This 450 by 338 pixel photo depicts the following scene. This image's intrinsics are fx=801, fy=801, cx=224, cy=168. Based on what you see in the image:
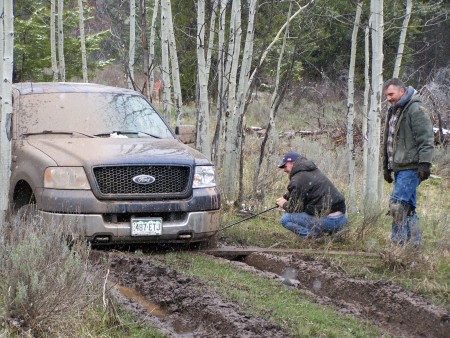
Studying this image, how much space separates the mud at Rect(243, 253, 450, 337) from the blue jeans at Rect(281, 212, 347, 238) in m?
0.68

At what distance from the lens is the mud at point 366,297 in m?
6.26

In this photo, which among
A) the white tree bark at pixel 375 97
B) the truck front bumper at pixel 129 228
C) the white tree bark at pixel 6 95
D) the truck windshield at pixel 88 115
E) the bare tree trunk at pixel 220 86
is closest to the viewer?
the white tree bark at pixel 6 95

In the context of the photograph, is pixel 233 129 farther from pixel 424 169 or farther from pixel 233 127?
pixel 424 169

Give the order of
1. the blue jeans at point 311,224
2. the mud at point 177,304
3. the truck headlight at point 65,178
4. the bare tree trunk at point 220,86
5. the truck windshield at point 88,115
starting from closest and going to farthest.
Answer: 1. the mud at point 177,304
2. the truck headlight at point 65,178
3. the truck windshield at point 88,115
4. the blue jeans at point 311,224
5. the bare tree trunk at point 220,86

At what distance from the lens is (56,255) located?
5.52 meters

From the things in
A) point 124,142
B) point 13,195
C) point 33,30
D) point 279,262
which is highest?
point 33,30

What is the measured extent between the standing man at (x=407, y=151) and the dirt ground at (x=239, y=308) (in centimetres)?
105

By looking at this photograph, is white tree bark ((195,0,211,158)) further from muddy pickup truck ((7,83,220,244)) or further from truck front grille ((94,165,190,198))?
truck front grille ((94,165,190,198))

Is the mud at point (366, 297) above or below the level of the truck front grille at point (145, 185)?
below

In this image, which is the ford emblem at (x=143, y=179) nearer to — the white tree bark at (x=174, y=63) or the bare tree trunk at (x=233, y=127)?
the bare tree trunk at (x=233, y=127)

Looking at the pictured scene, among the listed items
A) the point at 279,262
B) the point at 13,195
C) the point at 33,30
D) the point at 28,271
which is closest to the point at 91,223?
the point at 13,195

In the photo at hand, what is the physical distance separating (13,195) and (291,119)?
696 inches

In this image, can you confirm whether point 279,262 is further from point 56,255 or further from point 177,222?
point 56,255

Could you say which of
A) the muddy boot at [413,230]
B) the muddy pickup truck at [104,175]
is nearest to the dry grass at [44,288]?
the muddy pickup truck at [104,175]
